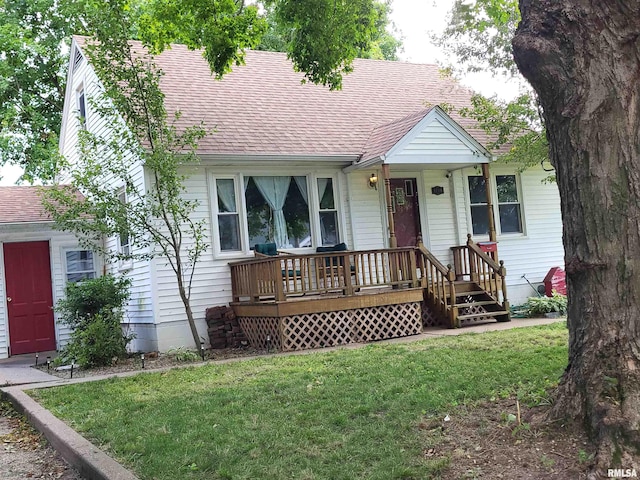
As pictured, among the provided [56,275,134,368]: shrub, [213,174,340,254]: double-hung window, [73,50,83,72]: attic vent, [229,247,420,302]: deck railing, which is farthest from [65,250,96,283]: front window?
[73,50,83,72]: attic vent

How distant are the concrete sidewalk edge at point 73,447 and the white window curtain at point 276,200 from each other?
635 cm

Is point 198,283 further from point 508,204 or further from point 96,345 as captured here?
point 508,204

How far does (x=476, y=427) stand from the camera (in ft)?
14.9

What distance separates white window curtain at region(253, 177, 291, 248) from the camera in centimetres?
1303

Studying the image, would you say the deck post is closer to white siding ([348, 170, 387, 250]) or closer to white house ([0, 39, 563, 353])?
white house ([0, 39, 563, 353])

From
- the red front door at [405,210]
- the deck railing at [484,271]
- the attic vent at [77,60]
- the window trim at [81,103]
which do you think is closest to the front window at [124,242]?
the window trim at [81,103]

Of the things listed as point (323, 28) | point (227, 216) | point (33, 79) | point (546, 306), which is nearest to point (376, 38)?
point (323, 28)

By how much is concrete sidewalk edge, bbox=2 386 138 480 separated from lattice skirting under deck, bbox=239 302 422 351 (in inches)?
169

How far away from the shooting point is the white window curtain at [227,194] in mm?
12663

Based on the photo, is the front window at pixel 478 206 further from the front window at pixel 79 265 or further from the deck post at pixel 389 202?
the front window at pixel 79 265

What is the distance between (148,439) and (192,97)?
10.1m

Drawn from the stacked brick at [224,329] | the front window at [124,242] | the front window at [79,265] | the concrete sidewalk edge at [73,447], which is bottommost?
the concrete sidewalk edge at [73,447]

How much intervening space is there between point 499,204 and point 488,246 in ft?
5.13
